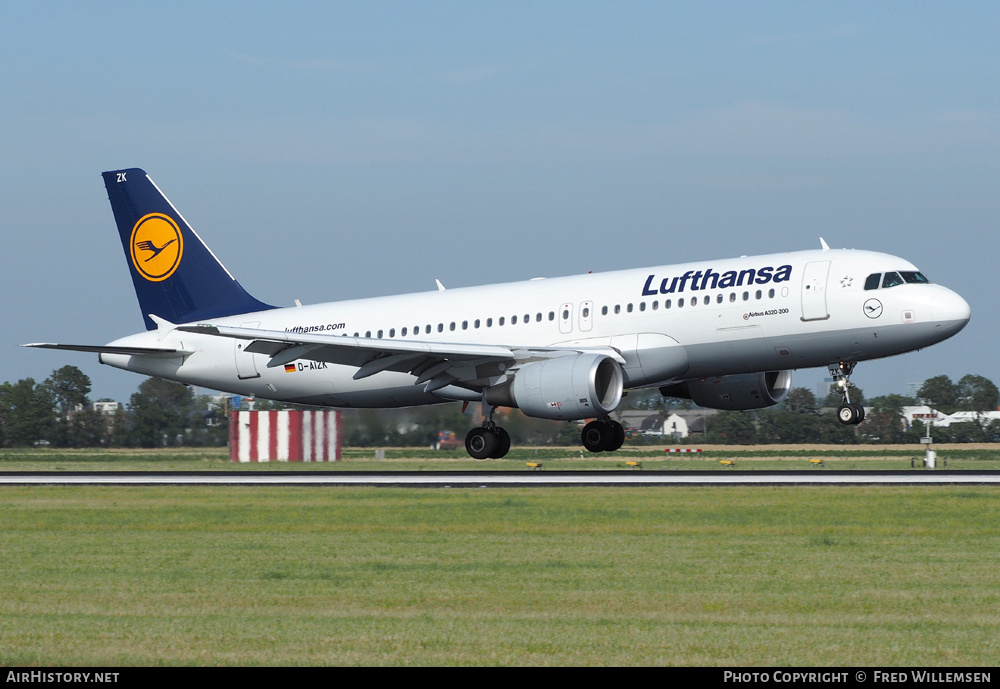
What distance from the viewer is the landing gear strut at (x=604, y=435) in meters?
37.4

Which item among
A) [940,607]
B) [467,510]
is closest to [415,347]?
[467,510]

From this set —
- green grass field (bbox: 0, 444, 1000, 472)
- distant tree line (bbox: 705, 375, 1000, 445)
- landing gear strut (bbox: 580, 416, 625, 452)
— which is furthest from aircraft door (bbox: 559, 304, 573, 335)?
distant tree line (bbox: 705, 375, 1000, 445)

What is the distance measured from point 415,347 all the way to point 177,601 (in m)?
20.2

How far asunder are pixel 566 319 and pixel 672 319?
319 cm

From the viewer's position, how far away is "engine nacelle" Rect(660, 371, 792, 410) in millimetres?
36781

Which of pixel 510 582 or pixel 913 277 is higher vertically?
Result: pixel 913 277

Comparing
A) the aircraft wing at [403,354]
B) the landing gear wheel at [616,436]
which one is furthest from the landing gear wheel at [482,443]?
the landing gear wheel at [616,436]

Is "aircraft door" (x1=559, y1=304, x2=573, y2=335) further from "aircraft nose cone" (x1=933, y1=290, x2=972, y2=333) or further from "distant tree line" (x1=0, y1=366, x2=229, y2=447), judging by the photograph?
"distant tree line" (x1=0, y1=366, x2=229, y2=447)

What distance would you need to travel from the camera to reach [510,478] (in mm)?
34719

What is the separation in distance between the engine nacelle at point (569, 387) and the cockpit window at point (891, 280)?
680 cm

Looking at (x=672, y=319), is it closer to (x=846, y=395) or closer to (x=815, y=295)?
(x=815, y=295)

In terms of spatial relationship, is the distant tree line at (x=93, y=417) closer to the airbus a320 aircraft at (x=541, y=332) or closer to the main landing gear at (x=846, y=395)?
the airbus a320 aircraft at (x=541, y=332)

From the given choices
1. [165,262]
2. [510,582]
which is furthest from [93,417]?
[510,582]

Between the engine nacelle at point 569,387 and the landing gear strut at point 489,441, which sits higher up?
the engine nacelle at point 569,387
